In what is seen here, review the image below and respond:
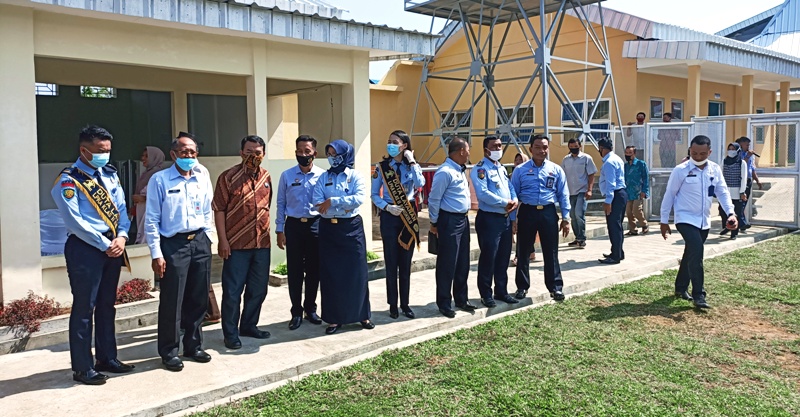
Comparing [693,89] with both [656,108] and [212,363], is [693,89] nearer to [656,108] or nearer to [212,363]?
[656,108]

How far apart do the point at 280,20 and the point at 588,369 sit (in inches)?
196

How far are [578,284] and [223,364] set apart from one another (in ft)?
14.9

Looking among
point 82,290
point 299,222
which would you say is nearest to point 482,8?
point 299,222

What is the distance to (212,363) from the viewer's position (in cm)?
504

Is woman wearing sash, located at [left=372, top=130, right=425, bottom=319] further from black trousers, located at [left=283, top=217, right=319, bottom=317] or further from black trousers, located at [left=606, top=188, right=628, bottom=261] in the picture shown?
black trousers, located at [left=606, top=188, right=628, bottom=261]

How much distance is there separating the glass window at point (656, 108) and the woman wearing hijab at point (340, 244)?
1366cm

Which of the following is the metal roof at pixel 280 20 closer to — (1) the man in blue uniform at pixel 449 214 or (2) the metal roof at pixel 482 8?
(1) the man in blue uniform at pixel 449 214

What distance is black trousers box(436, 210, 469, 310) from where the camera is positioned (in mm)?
6355

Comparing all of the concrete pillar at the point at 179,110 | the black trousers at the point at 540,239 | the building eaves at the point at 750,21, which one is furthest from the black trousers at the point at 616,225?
the building eaves at the point at 750,21

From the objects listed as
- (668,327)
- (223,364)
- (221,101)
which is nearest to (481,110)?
(221,101)

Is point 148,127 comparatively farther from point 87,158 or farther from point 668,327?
point 668,327

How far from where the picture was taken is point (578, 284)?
7836 millimetres

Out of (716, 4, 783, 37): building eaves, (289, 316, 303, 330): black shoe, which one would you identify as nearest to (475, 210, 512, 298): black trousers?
(289, 316, 303, 330): black shoe

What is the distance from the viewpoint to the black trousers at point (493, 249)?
21.8ft
